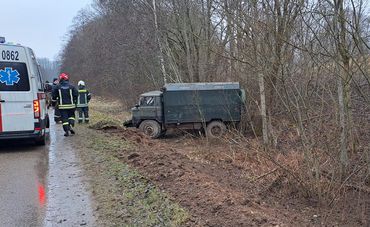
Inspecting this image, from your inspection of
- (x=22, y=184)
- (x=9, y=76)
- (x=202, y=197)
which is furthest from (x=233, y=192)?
(x=9, y=76)

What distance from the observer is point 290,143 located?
8.96 m

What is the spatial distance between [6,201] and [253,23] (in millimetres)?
4363

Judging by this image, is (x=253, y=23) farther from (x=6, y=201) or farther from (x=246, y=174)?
(x=6, y=201)

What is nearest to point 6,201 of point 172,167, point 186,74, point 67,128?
point 172,167

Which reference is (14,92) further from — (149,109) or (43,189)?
(149,109)

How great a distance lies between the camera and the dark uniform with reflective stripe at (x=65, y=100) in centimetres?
1177

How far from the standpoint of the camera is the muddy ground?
466cm

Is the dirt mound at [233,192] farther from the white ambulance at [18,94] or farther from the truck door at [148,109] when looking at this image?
the truck door at [148,109]

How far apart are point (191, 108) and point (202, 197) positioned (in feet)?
33.0

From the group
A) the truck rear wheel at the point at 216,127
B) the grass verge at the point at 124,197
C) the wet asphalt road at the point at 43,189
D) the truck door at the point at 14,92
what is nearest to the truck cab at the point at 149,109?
the truck rear wheel at the point at 216,127

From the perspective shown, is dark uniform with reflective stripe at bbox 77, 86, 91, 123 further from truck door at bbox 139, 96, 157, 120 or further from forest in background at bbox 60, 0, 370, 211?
forest in background at bbox 60, 0, 370, 211

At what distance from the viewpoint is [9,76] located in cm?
934

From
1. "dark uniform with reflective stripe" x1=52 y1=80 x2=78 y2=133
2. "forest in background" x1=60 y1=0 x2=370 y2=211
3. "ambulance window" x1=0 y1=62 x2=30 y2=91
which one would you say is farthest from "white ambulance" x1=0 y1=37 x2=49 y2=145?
"forest in background" x1=60 y1=0 x2=370 y2=211

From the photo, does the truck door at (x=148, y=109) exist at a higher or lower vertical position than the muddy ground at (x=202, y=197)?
higher
